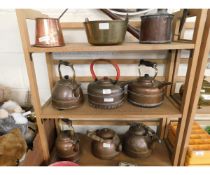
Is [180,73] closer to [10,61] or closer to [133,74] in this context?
[133,74]

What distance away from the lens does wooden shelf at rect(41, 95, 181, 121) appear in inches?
35.5

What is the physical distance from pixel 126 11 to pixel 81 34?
34cm

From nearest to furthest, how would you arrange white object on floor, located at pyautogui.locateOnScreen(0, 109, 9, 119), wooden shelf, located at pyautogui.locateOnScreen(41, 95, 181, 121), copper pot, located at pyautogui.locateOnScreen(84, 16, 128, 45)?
copper pot, located at pyautogui.locateOnScreen(84, 16, 128, 45) → wooden shelf, located at pyautogui.locateOnScreen(41, 95, 181, 121) → white object on floor, located at pyautogui.locateOnScreen(0, 109, 9, 119)

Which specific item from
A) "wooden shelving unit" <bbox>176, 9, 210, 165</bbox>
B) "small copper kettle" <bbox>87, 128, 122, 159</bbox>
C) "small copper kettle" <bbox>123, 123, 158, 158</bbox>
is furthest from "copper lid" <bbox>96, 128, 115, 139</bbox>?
"wooden shelving unit" <bbox>176, 9, 210, 165</bbox>

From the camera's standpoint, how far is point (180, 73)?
1.20m

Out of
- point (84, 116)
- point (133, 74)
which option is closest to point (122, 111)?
point (84, 116)

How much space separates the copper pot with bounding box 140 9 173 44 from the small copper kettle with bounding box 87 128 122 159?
2.18 feet

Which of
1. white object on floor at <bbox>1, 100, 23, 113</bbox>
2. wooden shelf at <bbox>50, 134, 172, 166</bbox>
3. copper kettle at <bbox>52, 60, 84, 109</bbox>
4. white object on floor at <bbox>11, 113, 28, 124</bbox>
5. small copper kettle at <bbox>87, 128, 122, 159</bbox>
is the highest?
copper kettle at <bbox>52, 60, 84, 109</bbox>

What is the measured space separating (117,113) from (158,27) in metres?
0.50

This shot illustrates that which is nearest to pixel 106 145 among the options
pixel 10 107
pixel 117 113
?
pixel 117 113

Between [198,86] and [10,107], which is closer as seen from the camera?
[198,86]

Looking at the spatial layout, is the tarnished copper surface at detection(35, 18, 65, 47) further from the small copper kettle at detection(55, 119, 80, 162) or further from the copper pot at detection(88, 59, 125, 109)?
the small copper kettle at detection(55, 119, 80, 162)

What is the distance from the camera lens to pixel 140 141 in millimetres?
1093

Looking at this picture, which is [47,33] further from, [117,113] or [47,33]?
[117,113]
